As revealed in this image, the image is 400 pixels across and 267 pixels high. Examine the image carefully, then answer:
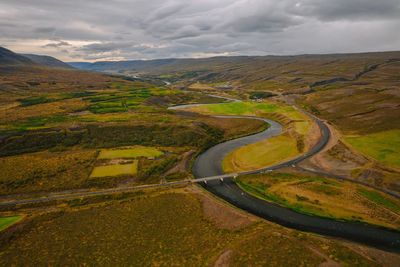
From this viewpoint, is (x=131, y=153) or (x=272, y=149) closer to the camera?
(x=131, y=153)

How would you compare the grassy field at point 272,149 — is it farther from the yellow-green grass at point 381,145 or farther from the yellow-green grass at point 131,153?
the yellow-green grass at point 131,153

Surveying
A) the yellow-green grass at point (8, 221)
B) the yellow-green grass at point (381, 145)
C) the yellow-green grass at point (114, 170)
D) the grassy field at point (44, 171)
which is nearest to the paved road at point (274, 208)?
the grassy field at point (44, 171)

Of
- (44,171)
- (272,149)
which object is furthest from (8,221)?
(272,149)

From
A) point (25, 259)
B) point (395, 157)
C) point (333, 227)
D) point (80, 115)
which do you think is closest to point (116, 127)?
point (80, 115)

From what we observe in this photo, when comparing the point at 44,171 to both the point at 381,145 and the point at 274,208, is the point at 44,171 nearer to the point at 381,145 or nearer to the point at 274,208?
the point at 274,208

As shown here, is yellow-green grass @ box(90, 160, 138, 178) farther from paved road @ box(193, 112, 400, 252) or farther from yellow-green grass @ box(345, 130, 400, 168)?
yellow-green grass @ box(345, 130, 400, 168)

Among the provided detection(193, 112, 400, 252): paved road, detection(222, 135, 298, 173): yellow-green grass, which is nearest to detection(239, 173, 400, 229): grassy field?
detection(193, 112, 400, 252): paved road

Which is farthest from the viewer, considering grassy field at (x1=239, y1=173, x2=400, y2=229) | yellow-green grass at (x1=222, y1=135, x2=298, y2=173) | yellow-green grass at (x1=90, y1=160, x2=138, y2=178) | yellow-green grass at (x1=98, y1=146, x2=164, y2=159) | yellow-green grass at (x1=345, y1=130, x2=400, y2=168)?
yellow-green grass at (x1=98, y1=146, x2=164, y2=159)
